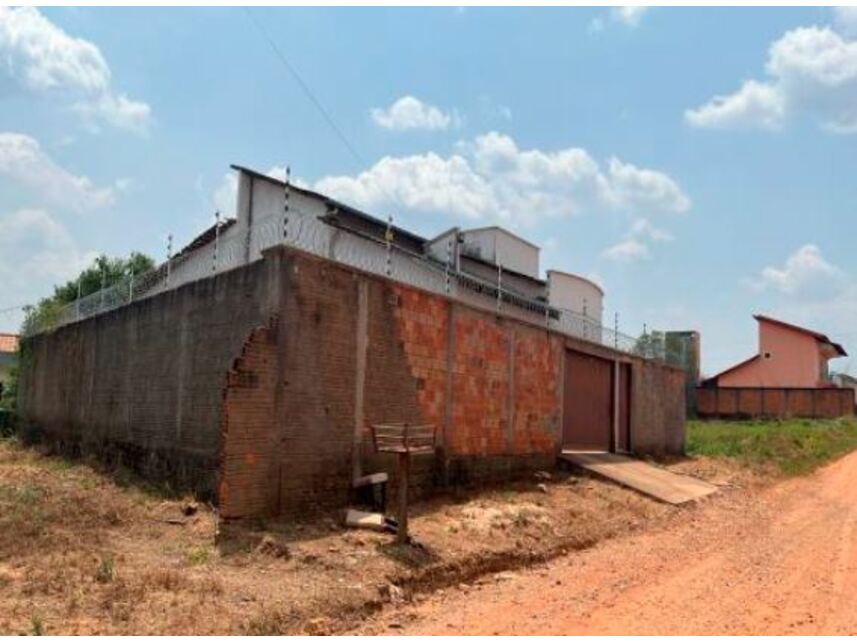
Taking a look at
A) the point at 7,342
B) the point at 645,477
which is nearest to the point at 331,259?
the point at 645,477

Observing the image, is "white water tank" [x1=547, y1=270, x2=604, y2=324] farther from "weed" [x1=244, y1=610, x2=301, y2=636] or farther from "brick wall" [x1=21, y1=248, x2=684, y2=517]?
"weed" [x1=244, y1=610, x2=301, y2=636]

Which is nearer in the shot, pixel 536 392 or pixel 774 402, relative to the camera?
pixel 536 392

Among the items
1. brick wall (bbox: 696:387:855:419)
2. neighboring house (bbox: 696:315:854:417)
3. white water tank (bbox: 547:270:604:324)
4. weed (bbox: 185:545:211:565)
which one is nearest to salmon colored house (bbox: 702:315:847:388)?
neighboring house (bbox: 696:315:854:417)

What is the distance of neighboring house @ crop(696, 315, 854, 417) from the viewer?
37.2 meters

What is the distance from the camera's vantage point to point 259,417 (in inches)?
368

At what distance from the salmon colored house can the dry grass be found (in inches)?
1457

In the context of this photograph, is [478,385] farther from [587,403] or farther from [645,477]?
[587,403]

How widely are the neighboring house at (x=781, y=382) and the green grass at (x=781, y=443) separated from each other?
17.0 feet

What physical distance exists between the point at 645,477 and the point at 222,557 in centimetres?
1078

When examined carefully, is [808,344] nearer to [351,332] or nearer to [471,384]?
[471,384]

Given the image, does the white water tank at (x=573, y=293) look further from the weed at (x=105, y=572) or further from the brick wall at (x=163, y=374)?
the weed at (x=105, y=572)

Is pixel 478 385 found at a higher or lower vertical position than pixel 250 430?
higher

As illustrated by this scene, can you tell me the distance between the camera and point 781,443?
78.8ft

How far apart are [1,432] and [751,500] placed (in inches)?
801
